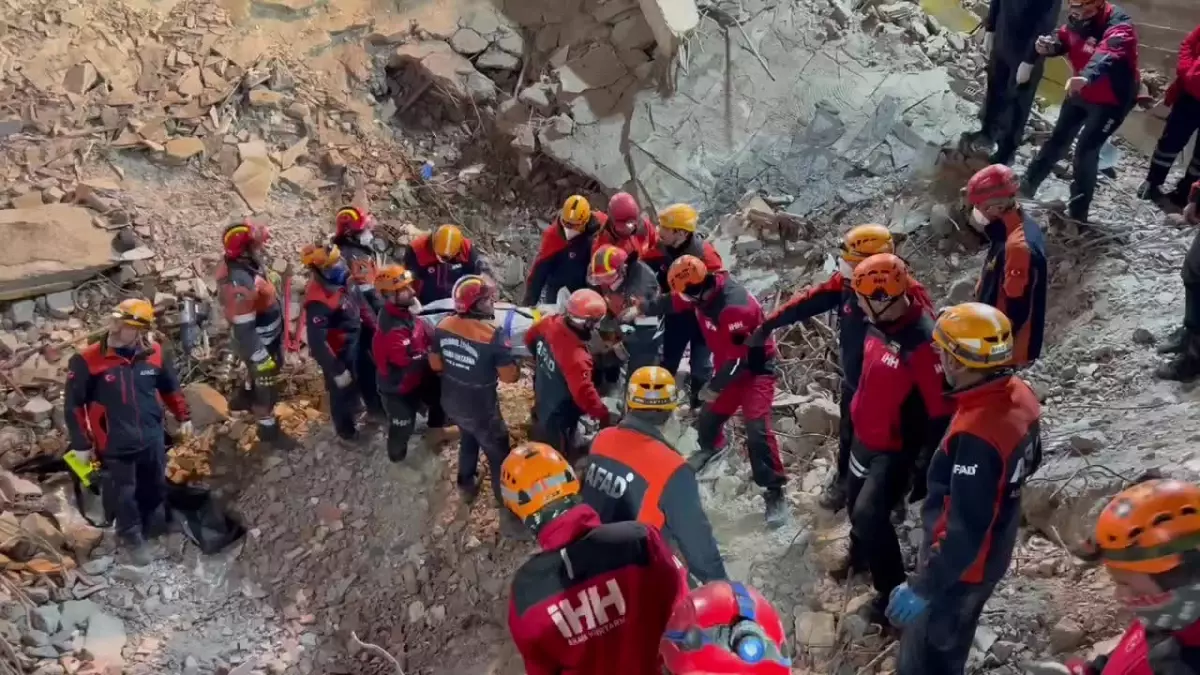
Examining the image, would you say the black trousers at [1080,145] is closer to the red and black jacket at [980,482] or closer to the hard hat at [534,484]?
the red and black jacket at [980,482]

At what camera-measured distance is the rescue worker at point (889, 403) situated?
464 centimetres

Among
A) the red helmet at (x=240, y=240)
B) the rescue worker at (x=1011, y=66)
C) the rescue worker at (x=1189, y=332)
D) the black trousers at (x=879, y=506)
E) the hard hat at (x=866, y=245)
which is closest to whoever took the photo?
the black trousers at (x=879, y=506)

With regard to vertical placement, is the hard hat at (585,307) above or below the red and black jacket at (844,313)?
below

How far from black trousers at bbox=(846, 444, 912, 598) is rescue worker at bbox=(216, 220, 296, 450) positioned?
176 inches

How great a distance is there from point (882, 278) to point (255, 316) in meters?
4.66

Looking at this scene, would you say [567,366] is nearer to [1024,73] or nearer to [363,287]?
[363,287]

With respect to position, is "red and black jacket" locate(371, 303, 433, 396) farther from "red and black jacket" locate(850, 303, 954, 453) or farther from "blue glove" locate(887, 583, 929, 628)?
"blue glove" locate(887, 583, 929, 628)

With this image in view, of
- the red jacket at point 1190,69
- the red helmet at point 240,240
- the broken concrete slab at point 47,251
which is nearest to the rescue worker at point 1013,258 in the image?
the red jacket at point 1190,69

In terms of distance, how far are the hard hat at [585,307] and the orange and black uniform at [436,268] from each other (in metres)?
1.79

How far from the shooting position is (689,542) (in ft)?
14.7

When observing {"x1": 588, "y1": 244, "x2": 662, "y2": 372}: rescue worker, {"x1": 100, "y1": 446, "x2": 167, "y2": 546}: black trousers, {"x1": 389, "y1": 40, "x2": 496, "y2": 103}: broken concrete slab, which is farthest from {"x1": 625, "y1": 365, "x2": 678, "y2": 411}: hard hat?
{"x1": 389, "y1": 40, "x2": 496, "y2": 103}: broken concrete slab

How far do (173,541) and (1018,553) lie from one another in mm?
5533

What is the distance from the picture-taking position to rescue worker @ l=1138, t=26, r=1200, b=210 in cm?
669

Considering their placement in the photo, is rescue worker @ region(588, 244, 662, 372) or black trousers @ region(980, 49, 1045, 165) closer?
rescue worker @ region(588, 244, 662, 372)
